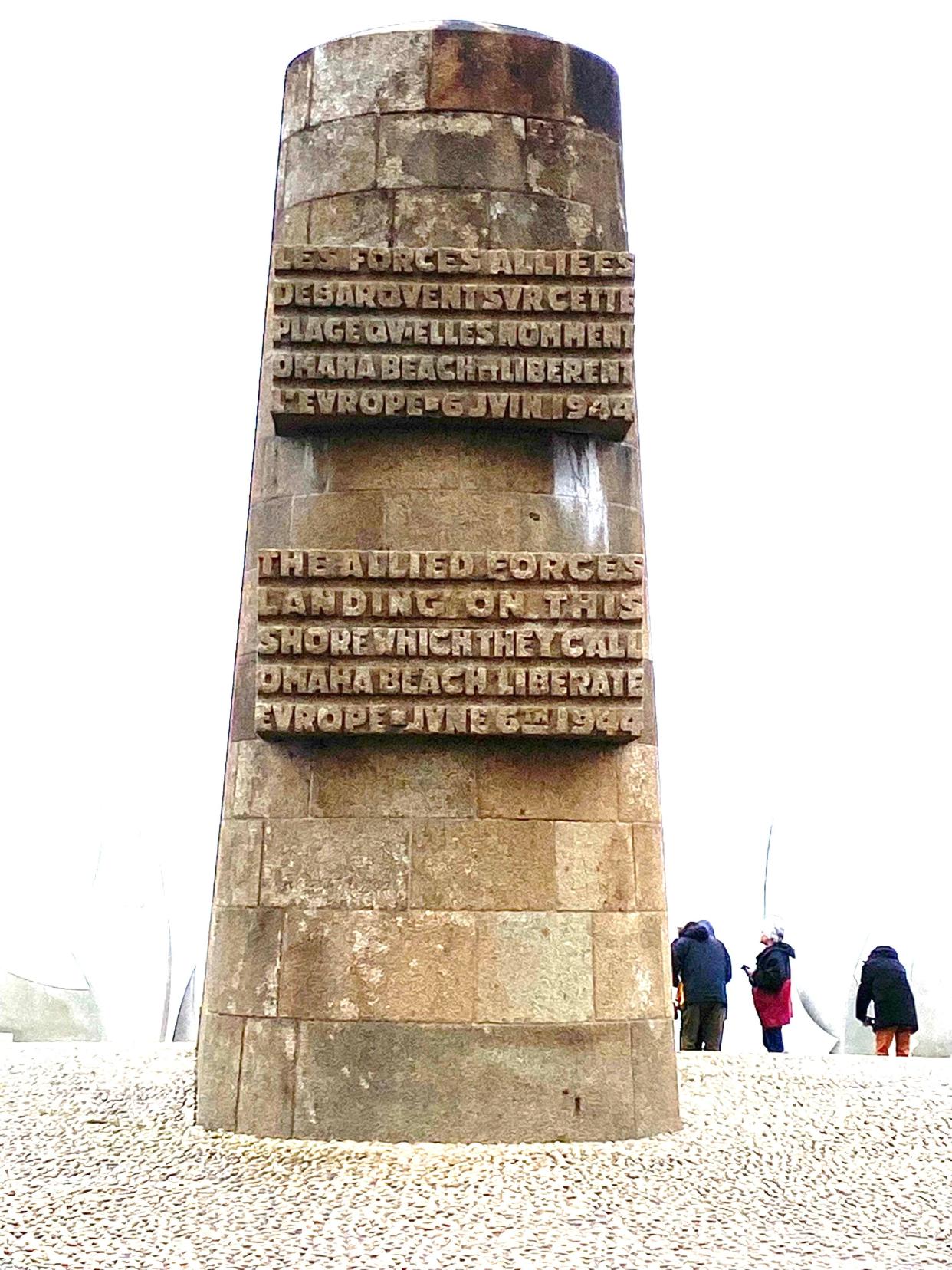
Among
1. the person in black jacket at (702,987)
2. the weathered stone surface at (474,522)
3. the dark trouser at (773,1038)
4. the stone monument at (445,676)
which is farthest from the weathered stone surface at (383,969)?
the dark trouser at (773,1038)

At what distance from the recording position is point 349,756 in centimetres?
1178

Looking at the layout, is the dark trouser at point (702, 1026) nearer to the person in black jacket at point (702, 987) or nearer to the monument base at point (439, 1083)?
the person in black jacket at point (702, 987)

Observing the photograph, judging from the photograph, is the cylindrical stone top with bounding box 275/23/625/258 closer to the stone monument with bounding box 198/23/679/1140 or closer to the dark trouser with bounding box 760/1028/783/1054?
Answer: the stone monument with bounding box 198/23/679/1140

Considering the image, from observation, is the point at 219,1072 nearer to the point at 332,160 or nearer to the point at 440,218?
the point at 440,218

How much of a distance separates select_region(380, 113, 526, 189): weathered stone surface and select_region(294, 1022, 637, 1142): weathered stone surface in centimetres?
577

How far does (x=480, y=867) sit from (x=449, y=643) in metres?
1.46

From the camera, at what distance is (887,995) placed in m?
17.6

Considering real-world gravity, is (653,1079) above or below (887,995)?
below

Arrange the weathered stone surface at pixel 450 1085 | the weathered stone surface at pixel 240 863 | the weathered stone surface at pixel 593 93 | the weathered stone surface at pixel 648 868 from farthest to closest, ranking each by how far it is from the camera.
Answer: the weathered stone surface at pixel 593 93, the weathered stone surface at pixel 648 868, the weathered stone surface at pixel 240 863, the weathered stone surface at pixel 450 1085

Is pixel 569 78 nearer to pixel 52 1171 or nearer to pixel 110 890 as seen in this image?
pixel 52 1171

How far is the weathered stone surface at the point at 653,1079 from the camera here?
1174cm

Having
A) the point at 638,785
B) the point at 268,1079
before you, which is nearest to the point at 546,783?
the point at 638,785

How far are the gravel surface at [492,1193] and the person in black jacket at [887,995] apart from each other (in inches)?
162

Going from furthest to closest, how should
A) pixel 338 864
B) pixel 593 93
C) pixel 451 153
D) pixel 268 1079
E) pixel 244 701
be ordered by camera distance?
pixel 593 93 < pixel 451 153 < pixel 244 701 < pixel 338 864 < pixel 268 1079
